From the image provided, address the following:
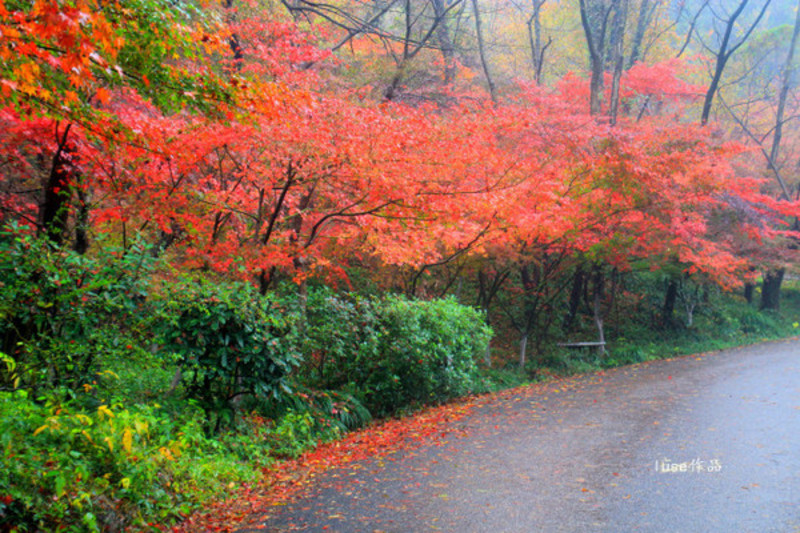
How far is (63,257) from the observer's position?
15.1 ft

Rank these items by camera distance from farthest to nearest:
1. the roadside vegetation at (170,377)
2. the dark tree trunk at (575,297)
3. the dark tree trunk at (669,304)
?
the dark tree trunk at (669,304), the dark tree trunk at (575,297), the roadside vegetation at (170,377)

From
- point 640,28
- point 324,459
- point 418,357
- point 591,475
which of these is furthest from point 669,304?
point 324,459

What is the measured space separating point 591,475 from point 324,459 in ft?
8.70

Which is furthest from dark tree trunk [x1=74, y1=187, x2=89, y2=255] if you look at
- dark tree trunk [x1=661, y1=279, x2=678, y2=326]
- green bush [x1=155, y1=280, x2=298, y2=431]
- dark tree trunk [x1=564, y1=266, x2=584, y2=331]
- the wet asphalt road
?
dark tree trunk [x1=661, y1=279, x2=678, y2=326]

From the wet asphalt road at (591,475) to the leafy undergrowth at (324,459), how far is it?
0.20 m

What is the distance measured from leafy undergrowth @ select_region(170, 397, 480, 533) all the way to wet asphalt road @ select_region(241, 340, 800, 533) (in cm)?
20

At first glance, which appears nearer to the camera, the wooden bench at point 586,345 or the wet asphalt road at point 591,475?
the wet asphalt road at point 591,475

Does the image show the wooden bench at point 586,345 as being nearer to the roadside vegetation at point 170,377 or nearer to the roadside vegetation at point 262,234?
the roadside vegetation at point 262,234

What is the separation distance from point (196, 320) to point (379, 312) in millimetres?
3210

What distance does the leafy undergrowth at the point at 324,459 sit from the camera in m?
3.90

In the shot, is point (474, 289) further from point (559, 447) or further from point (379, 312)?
point (559, 447)

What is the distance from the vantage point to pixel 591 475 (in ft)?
15.1

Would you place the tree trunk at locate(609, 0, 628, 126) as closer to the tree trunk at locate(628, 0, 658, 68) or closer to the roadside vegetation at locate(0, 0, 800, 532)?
the roadside vegetation at locate(0, 0, 800, 532)

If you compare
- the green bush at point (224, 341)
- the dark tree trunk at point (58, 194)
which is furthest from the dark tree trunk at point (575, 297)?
the dark tree trunk at point (58, 194)
